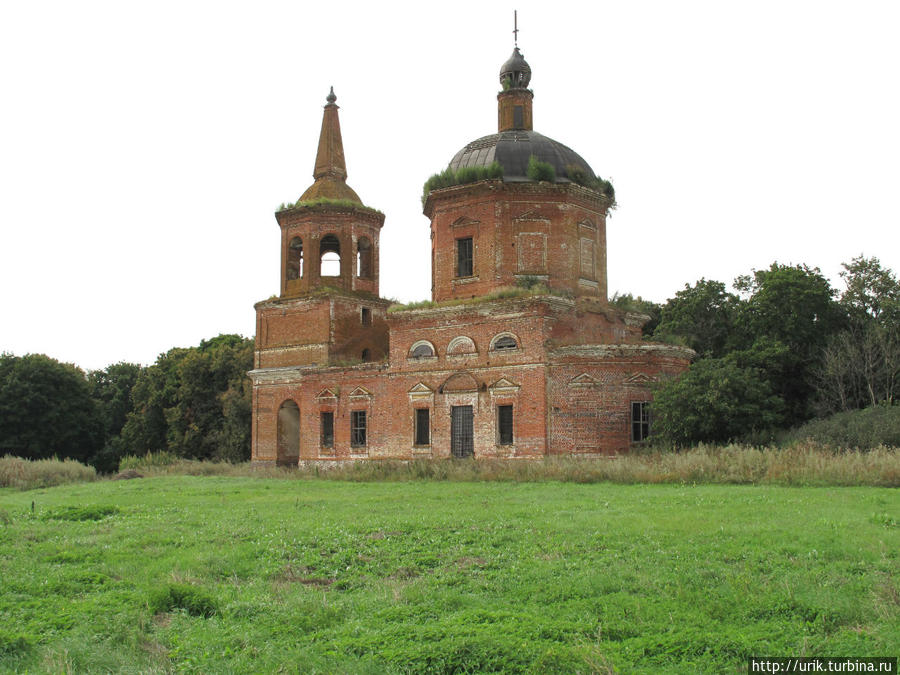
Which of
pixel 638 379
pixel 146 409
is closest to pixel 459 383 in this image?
pixel 638 379

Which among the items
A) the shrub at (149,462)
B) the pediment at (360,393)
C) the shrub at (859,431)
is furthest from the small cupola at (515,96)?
the shrub at (149,462)

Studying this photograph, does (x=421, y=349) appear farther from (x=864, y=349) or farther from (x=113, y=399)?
(x=113, y=399)

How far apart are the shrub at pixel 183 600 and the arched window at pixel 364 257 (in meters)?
24.2

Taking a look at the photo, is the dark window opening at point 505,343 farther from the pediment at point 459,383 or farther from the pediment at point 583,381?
the pediment at point 583,381

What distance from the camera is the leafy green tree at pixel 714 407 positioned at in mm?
21453

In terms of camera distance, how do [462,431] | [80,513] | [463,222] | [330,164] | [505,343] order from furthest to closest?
[330,164]
[463,222]
[462,431]
[505,343]
[80,513]

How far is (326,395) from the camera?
30.0 m

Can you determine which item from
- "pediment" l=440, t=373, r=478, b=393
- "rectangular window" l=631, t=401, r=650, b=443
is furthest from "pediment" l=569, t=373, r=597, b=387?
"pediment" l=440, t=373, r=478, b=393

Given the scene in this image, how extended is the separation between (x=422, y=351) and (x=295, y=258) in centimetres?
818

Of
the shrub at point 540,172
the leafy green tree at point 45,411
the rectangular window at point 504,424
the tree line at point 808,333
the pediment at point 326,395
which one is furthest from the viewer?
the leafy green tree at point 45,411

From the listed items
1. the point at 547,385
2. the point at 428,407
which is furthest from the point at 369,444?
the point at 547,385

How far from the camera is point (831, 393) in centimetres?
3216

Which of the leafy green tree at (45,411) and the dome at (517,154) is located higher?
the dome at (517,154)

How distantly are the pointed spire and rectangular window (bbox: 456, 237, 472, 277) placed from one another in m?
6.59
